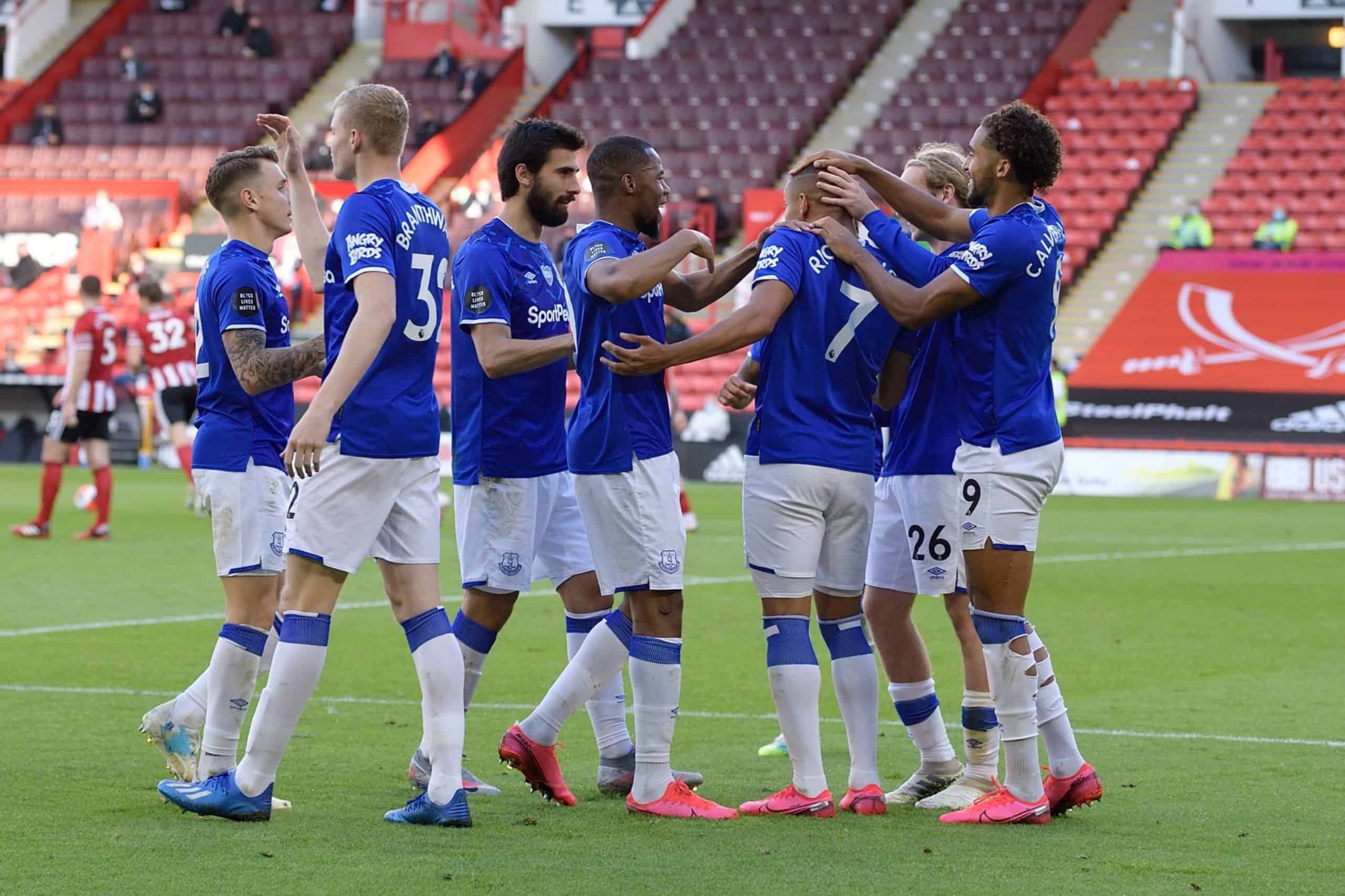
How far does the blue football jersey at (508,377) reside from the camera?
5.70 metres

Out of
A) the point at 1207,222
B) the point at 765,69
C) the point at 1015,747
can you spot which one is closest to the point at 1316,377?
the point at 1207,222

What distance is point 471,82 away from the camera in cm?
3247

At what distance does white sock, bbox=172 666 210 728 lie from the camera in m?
5.75

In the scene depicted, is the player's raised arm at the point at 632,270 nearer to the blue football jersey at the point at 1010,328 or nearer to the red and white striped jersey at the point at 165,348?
the blue football jersey at the point at 1010,328

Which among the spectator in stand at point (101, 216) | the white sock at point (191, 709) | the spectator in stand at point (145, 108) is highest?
the spectator in stand at point (145, 108)

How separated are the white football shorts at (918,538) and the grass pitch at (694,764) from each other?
715mm

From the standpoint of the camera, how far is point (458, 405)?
6004 millimetres

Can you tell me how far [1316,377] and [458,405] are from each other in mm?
A: 18969

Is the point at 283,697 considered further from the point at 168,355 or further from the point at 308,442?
the point at 168,355

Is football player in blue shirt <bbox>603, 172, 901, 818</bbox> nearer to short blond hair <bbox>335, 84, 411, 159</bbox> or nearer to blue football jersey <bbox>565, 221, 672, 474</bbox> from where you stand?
blue football jersey <bbox>565, 221, 672, 474</bbox>

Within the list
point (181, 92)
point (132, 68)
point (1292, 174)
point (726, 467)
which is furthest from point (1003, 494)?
point (132, 68)

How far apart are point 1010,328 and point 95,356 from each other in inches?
415

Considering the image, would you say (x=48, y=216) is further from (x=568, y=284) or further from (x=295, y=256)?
(x=568, y=284)

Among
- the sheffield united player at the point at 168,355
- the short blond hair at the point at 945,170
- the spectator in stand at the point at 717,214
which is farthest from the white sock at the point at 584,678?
the spectator in stand at the point at 717,214
